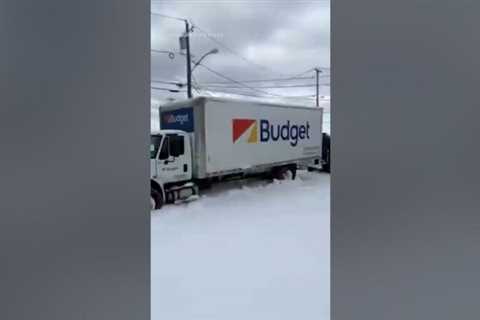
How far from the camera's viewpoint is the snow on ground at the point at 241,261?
6.82ft

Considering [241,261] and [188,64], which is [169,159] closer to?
[241,261]

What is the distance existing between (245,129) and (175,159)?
1.68 metres

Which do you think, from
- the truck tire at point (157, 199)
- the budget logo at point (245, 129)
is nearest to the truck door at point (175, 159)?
the truck tire at point (157, 199)

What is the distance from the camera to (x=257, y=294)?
2262 mm

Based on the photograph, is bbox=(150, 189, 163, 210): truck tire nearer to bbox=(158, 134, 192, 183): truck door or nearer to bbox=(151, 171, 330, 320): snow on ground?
bbox=(151, 171, 330, 320): snow on ground

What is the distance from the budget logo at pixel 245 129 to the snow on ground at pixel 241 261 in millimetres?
1468

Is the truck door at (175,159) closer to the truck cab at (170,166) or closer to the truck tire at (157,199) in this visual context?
the truck cab at (170,166)

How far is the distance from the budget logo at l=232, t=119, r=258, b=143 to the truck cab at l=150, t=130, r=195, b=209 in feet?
3.24

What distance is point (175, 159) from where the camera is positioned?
5844mm

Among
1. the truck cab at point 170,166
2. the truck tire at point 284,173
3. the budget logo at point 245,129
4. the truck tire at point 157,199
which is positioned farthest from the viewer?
the truck tire at point 284,173

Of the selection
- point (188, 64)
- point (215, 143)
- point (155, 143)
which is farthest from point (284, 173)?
point (188, 64)
